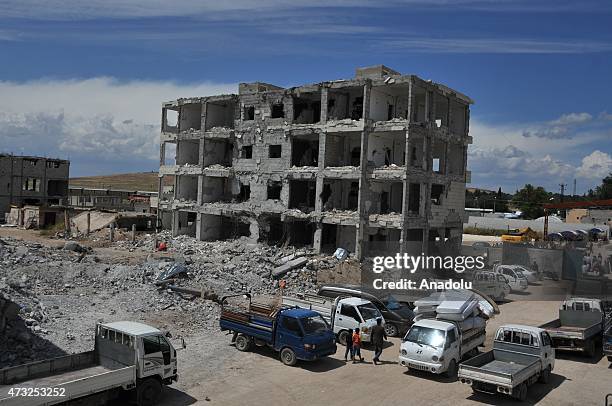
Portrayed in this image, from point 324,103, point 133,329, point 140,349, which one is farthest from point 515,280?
point 140,349

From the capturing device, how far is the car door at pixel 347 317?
18.4m

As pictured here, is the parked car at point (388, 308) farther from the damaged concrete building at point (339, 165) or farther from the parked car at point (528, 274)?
the parked car at point (528, 274)

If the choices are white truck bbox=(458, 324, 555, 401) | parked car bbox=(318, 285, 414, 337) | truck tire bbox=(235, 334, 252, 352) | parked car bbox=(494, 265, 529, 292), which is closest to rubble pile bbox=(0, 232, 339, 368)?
truck tire bbox=(235, 334, 252, 352)

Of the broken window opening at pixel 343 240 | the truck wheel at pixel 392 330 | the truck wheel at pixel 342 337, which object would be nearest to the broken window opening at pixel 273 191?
the broken window opening at pixel 343 240

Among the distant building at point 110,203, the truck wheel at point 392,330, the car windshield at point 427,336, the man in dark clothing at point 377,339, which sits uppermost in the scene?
the distant building at point 110,203

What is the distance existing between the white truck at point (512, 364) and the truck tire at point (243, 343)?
6504 mm

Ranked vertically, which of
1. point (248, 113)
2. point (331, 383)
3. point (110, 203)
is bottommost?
point (331, 383)

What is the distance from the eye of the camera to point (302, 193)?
1604 inches

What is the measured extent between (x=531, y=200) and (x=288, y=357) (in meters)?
95.0

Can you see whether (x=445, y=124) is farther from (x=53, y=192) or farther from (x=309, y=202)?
(x=53, y=192)

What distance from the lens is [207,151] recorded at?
45219 mm

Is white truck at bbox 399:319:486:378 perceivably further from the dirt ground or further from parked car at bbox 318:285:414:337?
parked car at bbox 318:285:414:337

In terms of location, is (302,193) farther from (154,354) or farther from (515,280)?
(154,354)

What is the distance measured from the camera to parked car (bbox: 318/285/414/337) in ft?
66.7
